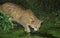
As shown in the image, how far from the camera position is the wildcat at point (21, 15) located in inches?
238

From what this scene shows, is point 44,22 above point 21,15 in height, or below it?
below

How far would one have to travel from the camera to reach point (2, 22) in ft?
18.1

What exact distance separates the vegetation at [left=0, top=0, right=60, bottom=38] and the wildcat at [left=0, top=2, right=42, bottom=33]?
14cm

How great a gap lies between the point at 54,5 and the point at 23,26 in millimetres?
1527

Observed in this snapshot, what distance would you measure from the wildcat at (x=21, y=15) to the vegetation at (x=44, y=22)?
0.14m

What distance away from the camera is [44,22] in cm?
631

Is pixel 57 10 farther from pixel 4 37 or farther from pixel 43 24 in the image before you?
pixel 4 37

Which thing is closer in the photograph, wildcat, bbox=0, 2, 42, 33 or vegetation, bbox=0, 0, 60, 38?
vegetation, bbox=0, 0, 60, 38

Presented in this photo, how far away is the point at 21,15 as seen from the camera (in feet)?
20.1

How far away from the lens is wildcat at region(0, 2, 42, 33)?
6039 millimetres

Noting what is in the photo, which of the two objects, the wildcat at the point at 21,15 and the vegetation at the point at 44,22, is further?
the wildcat at the point at 21,15

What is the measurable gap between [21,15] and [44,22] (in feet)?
1.99

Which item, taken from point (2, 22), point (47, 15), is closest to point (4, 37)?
point (2, 22)

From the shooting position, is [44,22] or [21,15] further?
[44,22]
